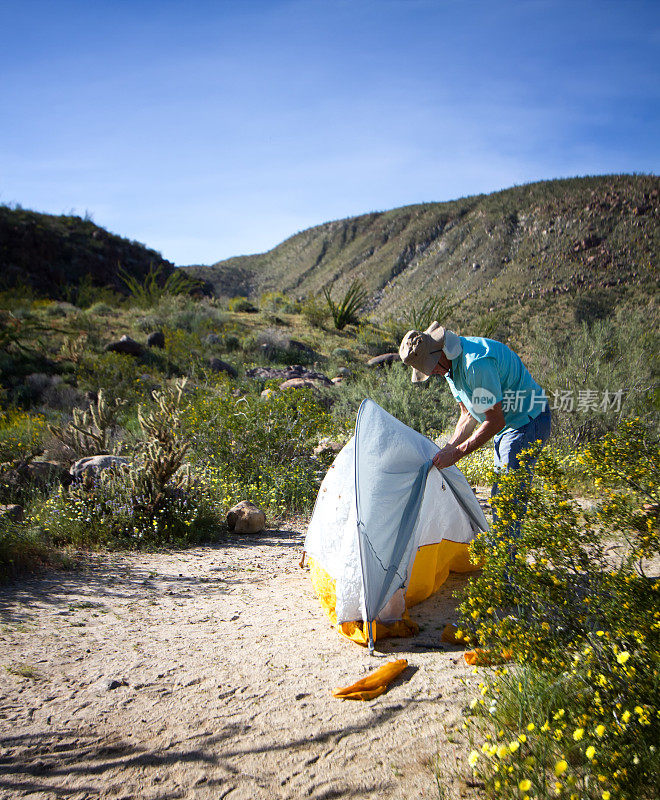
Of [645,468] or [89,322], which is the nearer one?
[645,468]

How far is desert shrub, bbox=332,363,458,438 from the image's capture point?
9.39 metres

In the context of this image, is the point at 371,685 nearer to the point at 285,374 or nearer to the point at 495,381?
the point at 495,381

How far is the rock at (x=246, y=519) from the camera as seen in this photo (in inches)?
229

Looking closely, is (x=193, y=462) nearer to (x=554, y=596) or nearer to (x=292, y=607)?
(x=292, y=607)

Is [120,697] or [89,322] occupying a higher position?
[89,322]

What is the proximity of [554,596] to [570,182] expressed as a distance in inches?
1786

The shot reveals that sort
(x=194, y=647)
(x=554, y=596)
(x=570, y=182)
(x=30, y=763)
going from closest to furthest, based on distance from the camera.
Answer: (x=554, y=596) < (x=30, y=763) < (x=194, y=647) < (x=570, y=182)

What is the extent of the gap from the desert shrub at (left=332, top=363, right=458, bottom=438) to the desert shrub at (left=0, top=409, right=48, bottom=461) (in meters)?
4.84

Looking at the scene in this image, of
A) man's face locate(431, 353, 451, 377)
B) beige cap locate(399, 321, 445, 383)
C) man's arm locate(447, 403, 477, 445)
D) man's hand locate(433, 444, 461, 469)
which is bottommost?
man's hand locate(433, 444, 461, 469)

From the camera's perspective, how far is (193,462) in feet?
24.2

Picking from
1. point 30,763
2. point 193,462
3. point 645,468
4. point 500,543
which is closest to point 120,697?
point 30,763

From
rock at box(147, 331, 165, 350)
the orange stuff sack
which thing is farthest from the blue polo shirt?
rock at box(147, 331, 165, 350)

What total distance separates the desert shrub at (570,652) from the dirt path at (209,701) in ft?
0.95

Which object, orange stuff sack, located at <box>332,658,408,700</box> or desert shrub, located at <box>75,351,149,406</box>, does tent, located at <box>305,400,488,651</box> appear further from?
desert shrub, located at <box>75,351,149,406</box>
